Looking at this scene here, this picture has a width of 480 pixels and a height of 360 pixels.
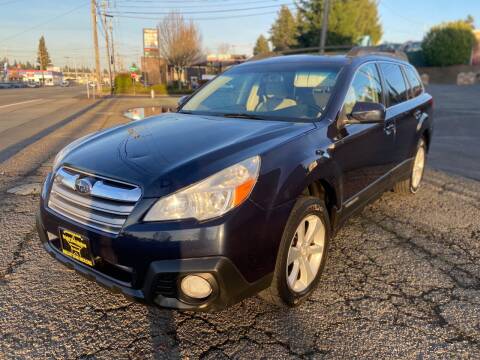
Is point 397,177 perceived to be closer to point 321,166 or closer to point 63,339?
point 321,166

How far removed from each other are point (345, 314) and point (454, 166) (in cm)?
531

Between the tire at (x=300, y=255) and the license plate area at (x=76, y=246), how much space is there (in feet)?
3.63

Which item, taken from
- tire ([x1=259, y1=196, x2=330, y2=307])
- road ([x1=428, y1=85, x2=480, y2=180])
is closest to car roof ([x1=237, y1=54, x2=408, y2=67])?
tire ([x1=259, y1=196, x2=330, y2=307])

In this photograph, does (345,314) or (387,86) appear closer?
(345,314)

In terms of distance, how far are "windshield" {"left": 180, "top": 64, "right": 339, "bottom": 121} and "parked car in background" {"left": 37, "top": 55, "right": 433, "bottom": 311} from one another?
0.02 meters

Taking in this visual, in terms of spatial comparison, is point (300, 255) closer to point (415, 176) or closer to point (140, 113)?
point (140, 113)

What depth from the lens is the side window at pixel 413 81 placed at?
5027 mm

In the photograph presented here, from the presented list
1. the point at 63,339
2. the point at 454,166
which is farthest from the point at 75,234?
the point at 454,166

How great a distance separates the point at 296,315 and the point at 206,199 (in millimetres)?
1106

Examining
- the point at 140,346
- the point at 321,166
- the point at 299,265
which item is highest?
the point at 321,166

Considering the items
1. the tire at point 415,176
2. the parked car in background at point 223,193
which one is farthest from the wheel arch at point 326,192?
the tire at point 415,176

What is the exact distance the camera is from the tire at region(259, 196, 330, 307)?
7.98 ft

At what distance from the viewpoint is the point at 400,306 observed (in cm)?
277

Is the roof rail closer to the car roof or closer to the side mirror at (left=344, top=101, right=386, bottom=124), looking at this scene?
the car roof
